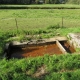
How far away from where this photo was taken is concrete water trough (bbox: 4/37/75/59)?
895 cm

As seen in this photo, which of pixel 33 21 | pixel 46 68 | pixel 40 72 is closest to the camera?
pixel 40 72

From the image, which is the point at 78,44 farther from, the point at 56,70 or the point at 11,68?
the point at 11,68

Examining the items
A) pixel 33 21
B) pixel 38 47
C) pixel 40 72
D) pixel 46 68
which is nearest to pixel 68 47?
pixel 38 47

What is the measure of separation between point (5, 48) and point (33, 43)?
172 centimetres

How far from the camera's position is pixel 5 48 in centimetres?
860

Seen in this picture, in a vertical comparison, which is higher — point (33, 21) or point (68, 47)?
point (33, 21)

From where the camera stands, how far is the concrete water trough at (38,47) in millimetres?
8953

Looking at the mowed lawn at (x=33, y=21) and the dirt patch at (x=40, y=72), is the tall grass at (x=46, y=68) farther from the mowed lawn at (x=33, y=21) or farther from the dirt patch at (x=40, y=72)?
the mowed lawn at (x=33, y=21)

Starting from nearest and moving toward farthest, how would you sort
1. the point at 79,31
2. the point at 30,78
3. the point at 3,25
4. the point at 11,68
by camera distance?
the point at 30,78 < the point at 11,68 < the point at 79,31 < the point at 3,25

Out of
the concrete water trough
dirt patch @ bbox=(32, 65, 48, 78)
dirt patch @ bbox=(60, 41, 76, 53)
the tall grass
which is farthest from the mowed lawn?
dirt patch @ bbox=(32, 65, 48, 78)

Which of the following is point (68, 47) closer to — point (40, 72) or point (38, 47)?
point (38, 47)

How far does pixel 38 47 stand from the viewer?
9531mm

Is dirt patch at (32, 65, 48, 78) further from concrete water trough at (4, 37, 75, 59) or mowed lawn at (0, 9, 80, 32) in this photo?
mowed lawn at (0, 9, 80, 32)

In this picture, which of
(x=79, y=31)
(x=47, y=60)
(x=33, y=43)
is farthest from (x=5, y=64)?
(x=79, y=31)
